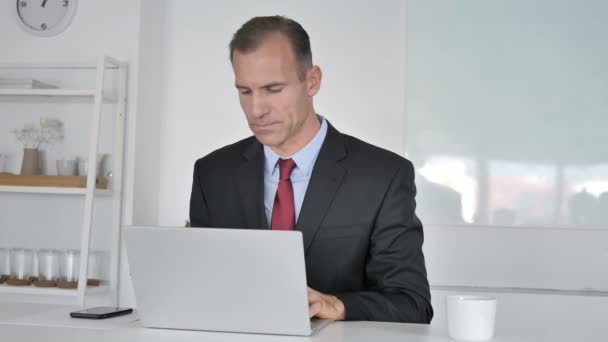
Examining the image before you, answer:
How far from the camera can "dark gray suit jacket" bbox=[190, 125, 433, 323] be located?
82.3 inches

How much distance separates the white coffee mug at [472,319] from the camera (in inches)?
58.8

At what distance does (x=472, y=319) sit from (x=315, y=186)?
783 millimetres

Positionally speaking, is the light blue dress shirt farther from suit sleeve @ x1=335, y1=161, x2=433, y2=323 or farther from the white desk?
the white desk

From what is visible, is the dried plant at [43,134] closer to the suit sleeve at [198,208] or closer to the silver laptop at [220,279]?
the suit sleeve at [198,208]

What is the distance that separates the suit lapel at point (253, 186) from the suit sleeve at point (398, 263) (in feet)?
1.11

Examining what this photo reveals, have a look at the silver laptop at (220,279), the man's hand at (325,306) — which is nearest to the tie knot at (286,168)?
the man's hand at (325,306)

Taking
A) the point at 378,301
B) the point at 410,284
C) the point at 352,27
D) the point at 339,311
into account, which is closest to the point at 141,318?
the point at 339,311

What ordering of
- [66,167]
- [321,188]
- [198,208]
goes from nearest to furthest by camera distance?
[321,188] → [198,208] → [66,167]

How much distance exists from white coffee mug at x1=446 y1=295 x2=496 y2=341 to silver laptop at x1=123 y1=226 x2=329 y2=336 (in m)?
0.28

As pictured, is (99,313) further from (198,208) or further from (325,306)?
(198,208)

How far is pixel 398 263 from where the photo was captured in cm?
208

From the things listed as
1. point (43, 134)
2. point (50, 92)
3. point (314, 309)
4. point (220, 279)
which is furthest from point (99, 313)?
point (43, 134)

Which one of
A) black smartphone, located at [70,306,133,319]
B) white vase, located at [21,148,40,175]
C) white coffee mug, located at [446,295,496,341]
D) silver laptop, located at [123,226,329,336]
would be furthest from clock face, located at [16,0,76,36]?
white coffee mug, located at [446,295,496,341]

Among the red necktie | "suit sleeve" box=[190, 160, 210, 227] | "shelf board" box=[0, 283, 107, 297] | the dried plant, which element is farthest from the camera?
the dried plant
